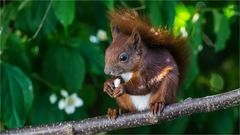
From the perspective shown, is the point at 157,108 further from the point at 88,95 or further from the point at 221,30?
the point at 88,95

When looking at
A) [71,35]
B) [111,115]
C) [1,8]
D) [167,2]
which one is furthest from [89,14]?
[111,115]

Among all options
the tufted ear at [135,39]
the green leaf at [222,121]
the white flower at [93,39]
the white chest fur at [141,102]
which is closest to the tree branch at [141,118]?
the white chest fur at [141,102]

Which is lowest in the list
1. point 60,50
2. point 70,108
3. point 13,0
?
point 70,108

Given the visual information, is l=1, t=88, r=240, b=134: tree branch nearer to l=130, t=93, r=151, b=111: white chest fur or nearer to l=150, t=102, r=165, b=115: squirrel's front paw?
l=150, t=102, r=165, b=115: squirrel's front paw

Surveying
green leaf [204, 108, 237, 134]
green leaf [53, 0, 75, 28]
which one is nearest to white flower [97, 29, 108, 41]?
green leaf [53, 0, 75, 28]

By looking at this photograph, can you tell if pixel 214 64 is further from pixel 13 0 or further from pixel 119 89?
pixel 119 89
